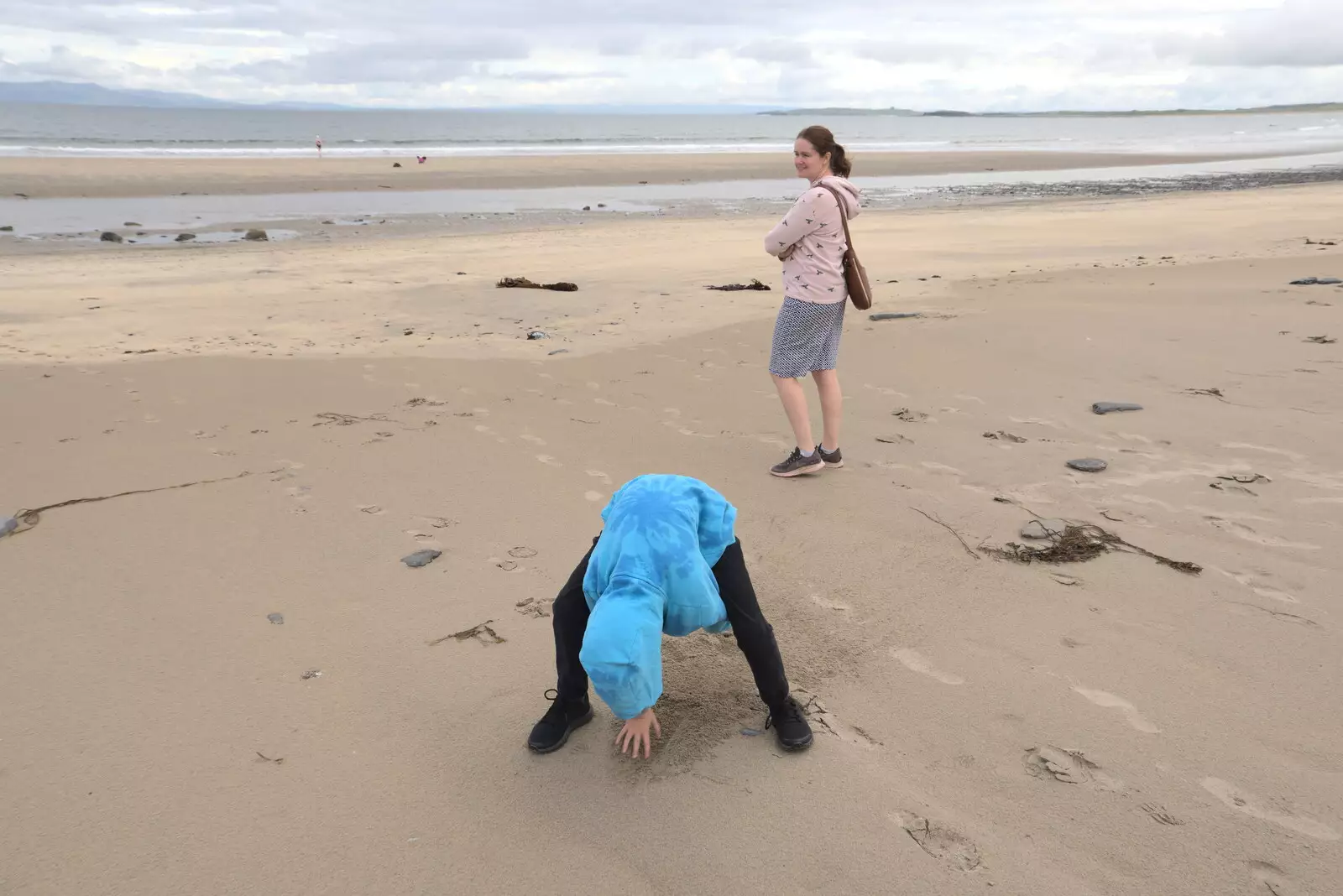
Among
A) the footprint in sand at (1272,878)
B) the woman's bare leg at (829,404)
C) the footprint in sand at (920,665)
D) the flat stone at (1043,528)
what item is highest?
the woman's bare leg at (829,404)

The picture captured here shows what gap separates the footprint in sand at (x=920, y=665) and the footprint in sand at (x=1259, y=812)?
0.67 m

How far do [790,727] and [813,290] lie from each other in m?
2.35

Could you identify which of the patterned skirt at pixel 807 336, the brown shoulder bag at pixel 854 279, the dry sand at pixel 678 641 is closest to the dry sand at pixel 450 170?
the dry sand at pixel 678 641

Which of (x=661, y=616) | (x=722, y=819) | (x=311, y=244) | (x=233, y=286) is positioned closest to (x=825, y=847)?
(x=722, y=819)

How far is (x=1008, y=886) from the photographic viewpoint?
1913 mm

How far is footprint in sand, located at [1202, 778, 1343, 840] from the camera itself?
2.01m

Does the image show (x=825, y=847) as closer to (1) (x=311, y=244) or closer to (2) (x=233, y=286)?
(2) (x=233, y=286)

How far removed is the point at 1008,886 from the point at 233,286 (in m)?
9.87

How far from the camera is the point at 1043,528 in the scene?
3572 millimetres

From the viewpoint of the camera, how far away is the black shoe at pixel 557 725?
2.36 metres

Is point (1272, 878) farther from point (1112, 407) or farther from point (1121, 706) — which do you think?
point (1112, 407)

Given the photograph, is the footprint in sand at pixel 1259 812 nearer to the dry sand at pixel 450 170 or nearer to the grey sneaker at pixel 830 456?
the grey sneaker at pixel 830 456

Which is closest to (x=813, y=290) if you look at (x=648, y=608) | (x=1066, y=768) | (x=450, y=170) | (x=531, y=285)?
(x=1066, y=768)

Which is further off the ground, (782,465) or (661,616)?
(661,616)
